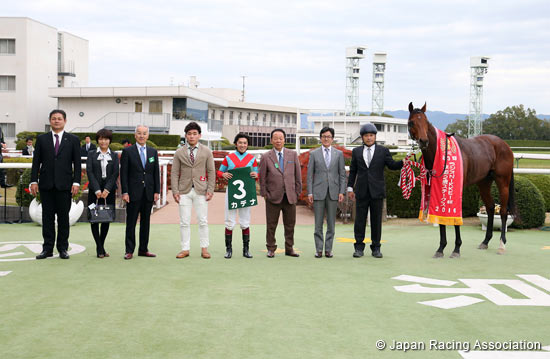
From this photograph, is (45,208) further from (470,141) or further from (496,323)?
(470,141)

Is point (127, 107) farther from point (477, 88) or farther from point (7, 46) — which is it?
point (477, 88)

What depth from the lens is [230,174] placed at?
673cm

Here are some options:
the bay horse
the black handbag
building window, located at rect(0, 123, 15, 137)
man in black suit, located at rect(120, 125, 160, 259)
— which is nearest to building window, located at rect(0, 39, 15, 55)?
building window, located at rect(0, 123, 15, 137)

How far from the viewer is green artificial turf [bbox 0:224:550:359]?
3.55m

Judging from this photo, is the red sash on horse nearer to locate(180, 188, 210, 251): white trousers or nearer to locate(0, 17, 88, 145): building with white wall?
locate(180, 188, 210, 251): white trousers

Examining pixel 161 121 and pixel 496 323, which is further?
pixel 161 121

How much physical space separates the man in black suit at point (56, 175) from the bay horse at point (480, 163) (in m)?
4.08

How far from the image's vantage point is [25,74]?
1394 inches

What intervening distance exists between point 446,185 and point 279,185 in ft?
6.75

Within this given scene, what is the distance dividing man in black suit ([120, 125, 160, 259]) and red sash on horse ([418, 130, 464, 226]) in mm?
3464

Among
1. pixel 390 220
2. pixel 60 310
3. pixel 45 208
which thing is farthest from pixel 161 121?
pixel 60 310

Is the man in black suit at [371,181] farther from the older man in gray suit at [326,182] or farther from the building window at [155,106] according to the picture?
the building window at [155,106]

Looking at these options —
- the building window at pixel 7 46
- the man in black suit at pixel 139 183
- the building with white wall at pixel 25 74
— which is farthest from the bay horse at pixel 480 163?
the building window at pixel 7 46

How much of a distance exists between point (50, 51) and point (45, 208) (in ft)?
114
